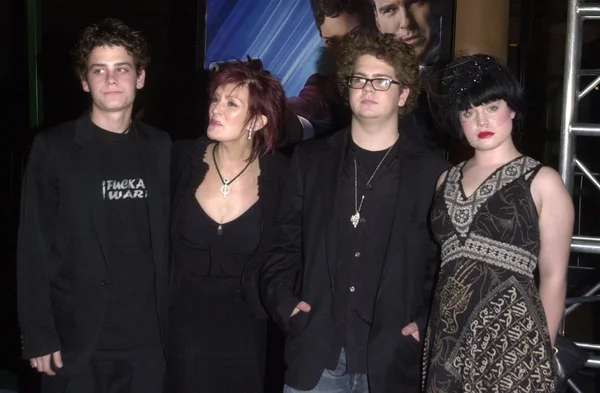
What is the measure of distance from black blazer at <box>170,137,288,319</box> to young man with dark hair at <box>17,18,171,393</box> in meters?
0.07

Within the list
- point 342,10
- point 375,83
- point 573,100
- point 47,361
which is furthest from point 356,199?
point 342,10

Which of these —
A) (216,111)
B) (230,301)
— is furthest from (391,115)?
(230,301)

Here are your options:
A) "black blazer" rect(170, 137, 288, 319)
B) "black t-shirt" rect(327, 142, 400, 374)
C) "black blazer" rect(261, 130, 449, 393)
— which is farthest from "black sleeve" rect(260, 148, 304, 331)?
"black t-shirt" rect(327, 142, 400, 374)

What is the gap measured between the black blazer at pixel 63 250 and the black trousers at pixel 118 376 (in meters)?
0.05

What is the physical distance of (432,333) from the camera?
8.77ft

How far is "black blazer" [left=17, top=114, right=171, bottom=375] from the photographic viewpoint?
2924 millimetres

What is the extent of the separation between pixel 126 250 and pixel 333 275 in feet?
2.81

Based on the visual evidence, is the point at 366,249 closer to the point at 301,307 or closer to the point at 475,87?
the point at 301,307

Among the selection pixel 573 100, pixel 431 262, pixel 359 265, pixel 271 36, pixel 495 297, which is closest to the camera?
pixel 495 297

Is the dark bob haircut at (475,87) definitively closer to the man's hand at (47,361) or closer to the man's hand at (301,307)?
the man's hand at (301,307)

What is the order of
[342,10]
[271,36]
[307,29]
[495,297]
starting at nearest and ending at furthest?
[495,297], [342,10], [307,29], [271,36]

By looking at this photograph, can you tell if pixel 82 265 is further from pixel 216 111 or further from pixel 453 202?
pixel 453 202

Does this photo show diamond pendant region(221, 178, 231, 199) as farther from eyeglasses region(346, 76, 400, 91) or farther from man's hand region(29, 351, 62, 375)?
man's hand region(29, 351, 62, 375)

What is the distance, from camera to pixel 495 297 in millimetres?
2480
